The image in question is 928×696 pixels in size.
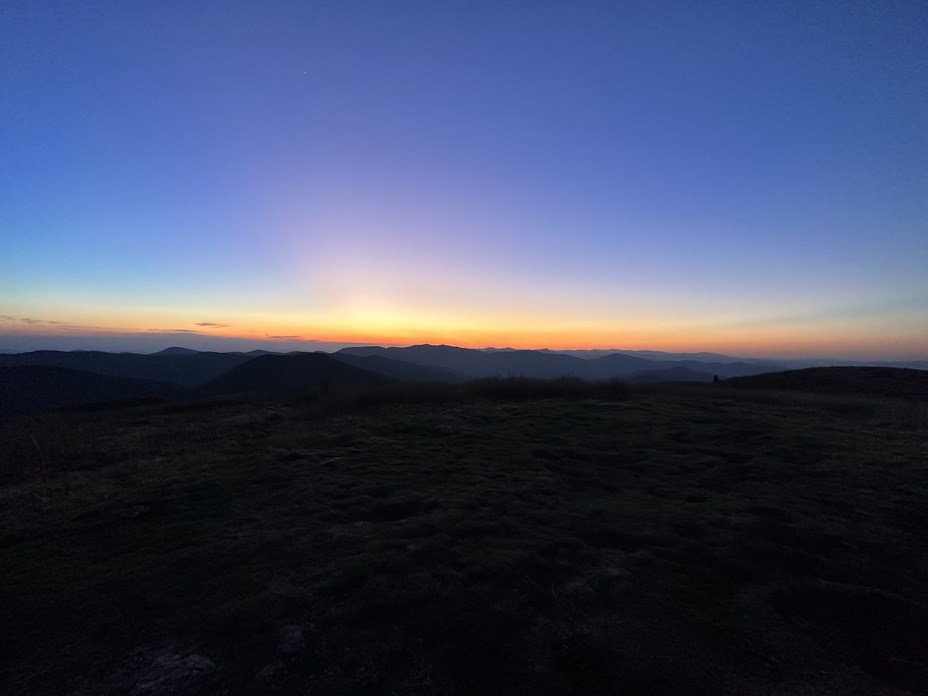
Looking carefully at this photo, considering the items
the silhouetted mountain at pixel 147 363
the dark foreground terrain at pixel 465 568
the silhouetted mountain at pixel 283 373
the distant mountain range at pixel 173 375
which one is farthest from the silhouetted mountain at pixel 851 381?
the silhouetted mountain at pixel 147 363

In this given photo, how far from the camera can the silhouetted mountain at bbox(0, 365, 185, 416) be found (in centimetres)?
5205

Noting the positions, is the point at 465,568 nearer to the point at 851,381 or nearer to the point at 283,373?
the point at 851,381

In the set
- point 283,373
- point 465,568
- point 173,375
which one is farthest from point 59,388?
point 465,568

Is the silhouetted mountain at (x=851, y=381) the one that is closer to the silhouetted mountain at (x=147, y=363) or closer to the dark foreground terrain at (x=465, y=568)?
the dark foreground terrain at (x=465, y=568)

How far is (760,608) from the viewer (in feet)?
15.2

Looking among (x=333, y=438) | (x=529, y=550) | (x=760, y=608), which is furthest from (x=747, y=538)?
(x=333, y=438)

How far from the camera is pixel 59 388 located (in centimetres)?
5800

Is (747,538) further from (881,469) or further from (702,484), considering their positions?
(881,469)

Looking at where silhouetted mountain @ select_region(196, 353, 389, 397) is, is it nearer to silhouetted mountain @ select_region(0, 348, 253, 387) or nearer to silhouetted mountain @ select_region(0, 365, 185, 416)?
silhouetted mountain @ select_region(0, 365, 185, 416)

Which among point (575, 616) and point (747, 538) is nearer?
point (575, 616)

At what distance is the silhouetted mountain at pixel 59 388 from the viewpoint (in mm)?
52053

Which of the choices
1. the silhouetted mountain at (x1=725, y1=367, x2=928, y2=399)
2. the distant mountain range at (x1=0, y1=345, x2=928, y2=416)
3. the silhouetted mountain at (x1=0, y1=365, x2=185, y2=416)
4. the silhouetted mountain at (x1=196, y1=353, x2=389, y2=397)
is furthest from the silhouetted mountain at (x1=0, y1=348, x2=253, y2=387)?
the silhouetted mountain at (x1=725, y1=367, x2=928, y2=399)

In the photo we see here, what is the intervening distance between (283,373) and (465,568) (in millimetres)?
76900

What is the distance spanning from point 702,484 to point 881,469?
418cm
